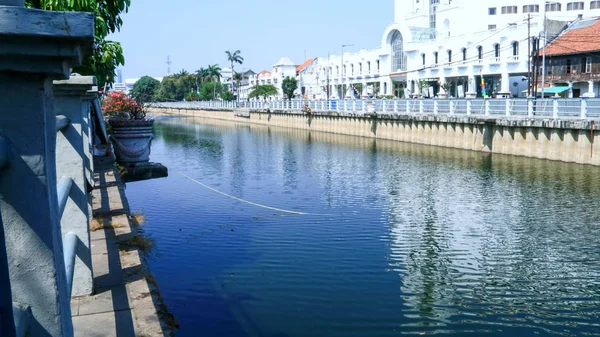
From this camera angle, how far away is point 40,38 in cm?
184

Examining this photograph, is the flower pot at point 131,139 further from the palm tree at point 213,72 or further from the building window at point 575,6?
the palm tree at point 213,72

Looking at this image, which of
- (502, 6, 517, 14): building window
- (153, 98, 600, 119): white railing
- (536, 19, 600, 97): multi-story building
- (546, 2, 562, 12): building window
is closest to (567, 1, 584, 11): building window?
(546, 2, 562, 12): building window

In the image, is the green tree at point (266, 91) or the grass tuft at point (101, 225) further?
the green tree at point (266, 91)

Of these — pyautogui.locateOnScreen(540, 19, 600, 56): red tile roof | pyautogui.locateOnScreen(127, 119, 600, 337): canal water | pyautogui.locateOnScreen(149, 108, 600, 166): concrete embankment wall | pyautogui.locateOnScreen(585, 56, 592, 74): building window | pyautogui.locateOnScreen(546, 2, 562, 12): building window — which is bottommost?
pyautogui.locateOnScreen(127, 119, 600, 337): canal water

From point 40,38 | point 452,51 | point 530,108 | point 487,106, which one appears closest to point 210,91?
point 452,51

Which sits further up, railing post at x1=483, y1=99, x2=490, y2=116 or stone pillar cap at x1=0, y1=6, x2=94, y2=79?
stone pillar cap at x1=0, y1=6, x2=94, y2=79

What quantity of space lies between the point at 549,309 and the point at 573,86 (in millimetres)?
42843

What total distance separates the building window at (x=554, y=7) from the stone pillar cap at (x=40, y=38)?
243 feet

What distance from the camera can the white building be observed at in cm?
4950

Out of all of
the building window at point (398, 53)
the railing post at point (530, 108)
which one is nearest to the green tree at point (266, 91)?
the building window at point (398, 53)

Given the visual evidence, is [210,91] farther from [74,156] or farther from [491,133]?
[74,156]

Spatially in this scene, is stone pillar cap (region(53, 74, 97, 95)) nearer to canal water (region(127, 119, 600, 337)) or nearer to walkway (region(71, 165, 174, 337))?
walkway (region(71, 165, 174, 337))

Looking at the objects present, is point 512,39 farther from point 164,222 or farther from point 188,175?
point 164,222

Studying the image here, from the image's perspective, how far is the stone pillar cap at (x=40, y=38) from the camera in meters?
1.77
